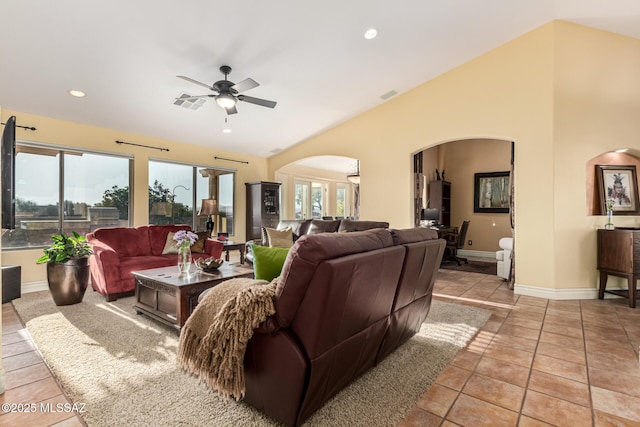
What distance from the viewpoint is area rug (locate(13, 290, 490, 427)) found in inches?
66.8

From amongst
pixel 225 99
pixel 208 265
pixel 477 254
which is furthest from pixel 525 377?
pixel 477 254

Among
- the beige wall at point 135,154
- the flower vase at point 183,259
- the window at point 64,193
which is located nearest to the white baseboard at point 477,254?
the beige wall at point 135,154

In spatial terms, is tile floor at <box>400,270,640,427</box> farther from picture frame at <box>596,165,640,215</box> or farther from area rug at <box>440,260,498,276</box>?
area rug at <box>440,260,498,276</box>

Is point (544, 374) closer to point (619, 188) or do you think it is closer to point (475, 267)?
point (619, 188)

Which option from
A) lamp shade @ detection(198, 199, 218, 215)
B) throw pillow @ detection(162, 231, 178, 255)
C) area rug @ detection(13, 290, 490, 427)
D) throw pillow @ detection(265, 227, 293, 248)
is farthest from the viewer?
lamp shade @ detection(198, 199, 218, 215)

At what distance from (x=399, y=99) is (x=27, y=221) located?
6.12 metres

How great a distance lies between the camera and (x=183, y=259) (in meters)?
3.25

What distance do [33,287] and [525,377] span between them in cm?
591

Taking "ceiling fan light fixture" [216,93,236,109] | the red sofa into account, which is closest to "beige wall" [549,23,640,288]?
"ceiling fan light fixture" [216,93,236,109]

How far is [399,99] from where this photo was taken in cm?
553

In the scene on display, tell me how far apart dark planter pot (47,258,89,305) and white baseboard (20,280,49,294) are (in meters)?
1.07

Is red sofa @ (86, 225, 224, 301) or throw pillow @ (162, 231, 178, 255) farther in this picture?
throw pillow @ (162, 231, 178, 255)

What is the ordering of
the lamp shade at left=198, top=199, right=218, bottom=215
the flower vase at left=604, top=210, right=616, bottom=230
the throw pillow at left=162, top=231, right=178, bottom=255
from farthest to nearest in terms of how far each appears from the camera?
the lamp shade at left=198, top=199, right=218, bottom=215, the throw pillow at left=162, top=231, right=178, bottom=255, the flower vase at left=604, top=210, right=616, bottom=230

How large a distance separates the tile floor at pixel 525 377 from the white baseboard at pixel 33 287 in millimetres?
990
